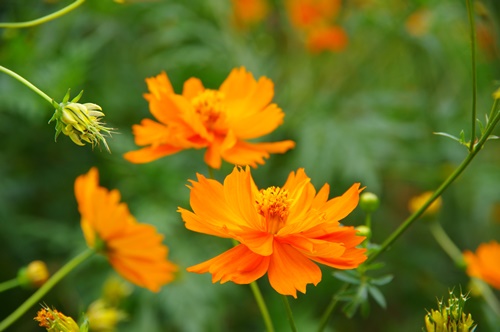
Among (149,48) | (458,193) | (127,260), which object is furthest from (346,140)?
(127,260)

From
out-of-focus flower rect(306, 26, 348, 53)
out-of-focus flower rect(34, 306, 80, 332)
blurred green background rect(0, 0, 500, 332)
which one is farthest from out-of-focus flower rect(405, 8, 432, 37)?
out-of-focus flower rect(34, 306, 80, 332)

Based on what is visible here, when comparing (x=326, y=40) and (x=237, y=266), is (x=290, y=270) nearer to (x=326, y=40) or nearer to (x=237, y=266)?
(x=237, y=266)

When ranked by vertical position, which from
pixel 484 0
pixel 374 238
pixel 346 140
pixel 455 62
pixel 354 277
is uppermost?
pixel 484 0

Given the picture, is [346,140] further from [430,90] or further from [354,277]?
[354,277]

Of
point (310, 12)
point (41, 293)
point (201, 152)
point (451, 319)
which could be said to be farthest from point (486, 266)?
point (310, 12)

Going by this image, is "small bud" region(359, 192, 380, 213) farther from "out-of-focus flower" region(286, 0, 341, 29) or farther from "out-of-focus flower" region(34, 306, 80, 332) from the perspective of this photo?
"out-of-focus flower" region(286, 0, 341, 29)

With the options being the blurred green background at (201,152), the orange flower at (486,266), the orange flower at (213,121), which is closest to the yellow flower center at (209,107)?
the orange flower at (213,121)
